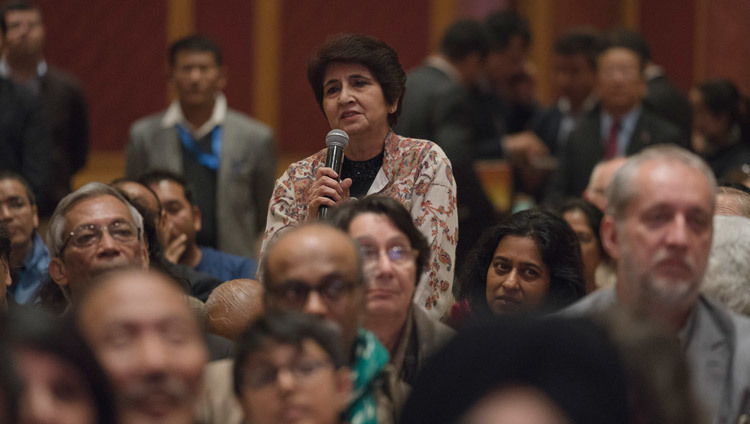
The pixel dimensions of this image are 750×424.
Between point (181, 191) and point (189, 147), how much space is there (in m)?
0.96

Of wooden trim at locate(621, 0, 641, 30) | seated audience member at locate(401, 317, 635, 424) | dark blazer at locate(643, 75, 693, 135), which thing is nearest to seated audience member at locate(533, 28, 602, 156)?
dark blazer at locate(643, 75, 693, 135)

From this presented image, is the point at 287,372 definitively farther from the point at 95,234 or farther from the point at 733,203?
the point at 733,203

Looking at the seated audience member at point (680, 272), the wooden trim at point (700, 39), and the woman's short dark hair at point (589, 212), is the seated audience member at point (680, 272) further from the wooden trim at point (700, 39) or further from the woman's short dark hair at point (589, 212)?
the wooden trim at point (700, 39)

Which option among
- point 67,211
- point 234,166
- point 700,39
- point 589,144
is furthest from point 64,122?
point 700,39

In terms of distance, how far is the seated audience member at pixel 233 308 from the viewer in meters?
3.34

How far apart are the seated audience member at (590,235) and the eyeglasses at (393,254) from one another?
1.49m

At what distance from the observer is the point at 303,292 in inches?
99.7

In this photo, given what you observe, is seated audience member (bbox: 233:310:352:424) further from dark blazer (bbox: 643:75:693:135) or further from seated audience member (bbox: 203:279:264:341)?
dark blazer (bbox: 643:75:693:135)

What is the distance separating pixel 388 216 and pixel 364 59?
680 millimetres

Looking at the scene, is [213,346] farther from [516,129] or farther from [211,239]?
[516,129]

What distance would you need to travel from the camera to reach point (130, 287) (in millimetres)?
2244

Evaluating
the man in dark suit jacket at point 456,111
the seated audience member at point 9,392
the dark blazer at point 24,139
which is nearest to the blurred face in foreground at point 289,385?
the seated audience member at point 9,392

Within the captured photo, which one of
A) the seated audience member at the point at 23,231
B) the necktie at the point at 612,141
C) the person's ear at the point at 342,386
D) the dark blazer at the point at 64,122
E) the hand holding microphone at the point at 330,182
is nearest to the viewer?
the person's ear at the point at 342,386

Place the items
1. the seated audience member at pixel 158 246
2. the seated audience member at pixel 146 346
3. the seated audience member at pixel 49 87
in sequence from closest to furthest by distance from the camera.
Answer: the seated audience member at pixel 146 346
the seated audience member at pixel 158 246
the seated audience member at pixel 49 87
